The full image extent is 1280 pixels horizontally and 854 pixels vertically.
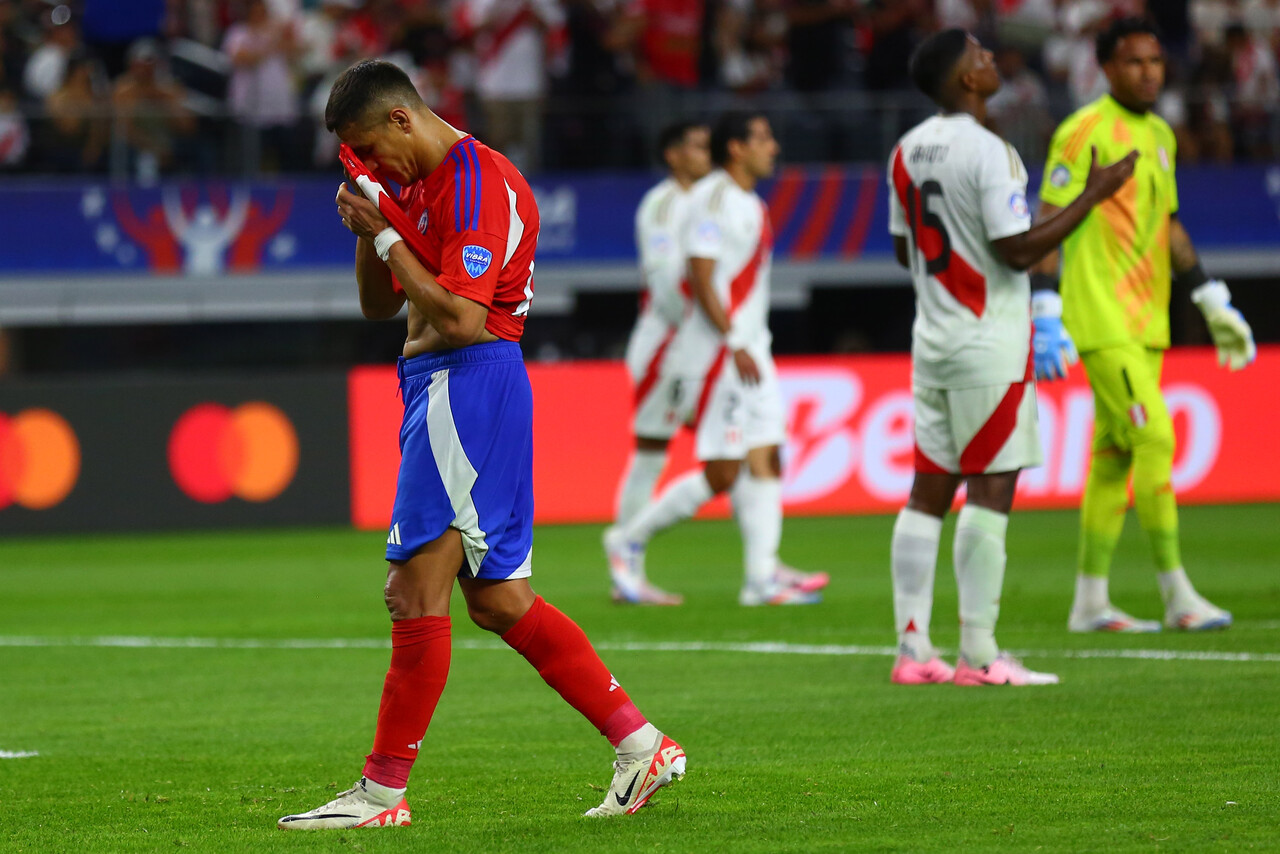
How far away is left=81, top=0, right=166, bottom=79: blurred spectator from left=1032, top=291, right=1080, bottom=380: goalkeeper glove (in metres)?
13.7

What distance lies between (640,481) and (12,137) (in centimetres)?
969

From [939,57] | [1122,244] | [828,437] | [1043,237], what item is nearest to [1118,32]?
[1122,244]

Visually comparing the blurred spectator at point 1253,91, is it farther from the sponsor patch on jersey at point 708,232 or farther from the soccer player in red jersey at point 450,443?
the soccer player in red jersey at point 450,443

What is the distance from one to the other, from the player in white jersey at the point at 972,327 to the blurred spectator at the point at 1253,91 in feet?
43.6

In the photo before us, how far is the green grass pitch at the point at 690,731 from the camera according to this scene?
4.30 m

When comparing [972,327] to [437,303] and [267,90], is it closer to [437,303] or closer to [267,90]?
[437,303]

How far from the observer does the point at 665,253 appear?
34.0 feet

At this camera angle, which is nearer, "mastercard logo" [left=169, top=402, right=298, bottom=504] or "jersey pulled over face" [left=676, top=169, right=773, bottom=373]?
"jersey pulled over face" [left=676, top=169, right=773, bottom=373]

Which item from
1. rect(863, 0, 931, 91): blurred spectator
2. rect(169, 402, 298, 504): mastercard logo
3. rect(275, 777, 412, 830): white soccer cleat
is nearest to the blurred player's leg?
rect(275, 777, 412, 830): white soccer cleat

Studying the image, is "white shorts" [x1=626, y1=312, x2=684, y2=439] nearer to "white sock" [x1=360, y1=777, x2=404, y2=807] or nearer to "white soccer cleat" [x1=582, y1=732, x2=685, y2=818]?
"white soccer cleat" [x1=582, y1=732, x2=685, y2=818]

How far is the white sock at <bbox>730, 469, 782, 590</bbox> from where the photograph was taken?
952cm

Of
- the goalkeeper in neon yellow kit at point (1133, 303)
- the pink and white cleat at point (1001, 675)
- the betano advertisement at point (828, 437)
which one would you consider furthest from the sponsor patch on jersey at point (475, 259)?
the betano advertisement at point (828, 437)

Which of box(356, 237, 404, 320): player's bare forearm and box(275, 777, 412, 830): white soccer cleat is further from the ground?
box(356, 237, 404, 320): player's bare forearm

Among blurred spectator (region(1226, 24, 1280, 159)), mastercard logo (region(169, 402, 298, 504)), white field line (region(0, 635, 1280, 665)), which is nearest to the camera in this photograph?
white field line (region(0, 635, 1280, 665))
